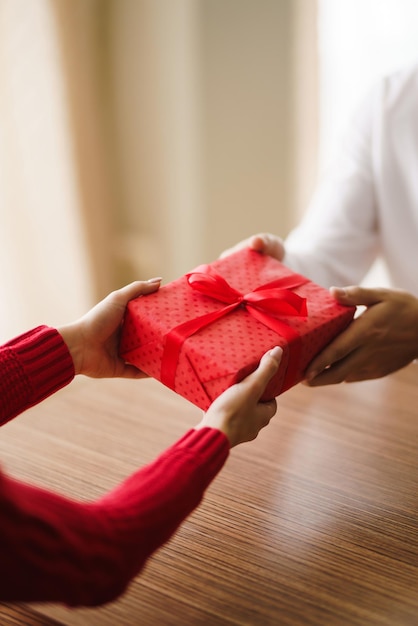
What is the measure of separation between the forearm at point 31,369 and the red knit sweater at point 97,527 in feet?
0.75

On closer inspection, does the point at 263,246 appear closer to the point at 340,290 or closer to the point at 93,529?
the point at 340,290

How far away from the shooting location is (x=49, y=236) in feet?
7.25

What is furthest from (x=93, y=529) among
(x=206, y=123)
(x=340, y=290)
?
(x=206, y=123)

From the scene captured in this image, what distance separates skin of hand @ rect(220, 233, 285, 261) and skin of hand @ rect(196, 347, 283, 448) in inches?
10.4

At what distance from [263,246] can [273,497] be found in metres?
0.38

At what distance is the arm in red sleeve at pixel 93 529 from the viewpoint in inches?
21.1

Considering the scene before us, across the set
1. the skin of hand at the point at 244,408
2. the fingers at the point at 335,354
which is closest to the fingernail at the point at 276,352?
the skin of hand at the point at 244,408

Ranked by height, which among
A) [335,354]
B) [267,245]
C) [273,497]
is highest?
[267,245]

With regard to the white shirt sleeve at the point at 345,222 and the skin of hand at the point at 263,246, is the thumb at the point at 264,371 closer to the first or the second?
the skin of hand at the point at 263,246

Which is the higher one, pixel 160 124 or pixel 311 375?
pixel 160 124

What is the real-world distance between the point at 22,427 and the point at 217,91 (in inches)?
69.2

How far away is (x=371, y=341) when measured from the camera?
102cm

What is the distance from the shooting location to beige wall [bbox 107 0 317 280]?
2.25m

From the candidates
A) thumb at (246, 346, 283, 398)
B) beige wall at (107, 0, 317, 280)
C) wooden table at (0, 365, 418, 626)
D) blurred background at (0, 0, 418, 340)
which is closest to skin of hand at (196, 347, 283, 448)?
thumb at (246, 346, 283, 398)
